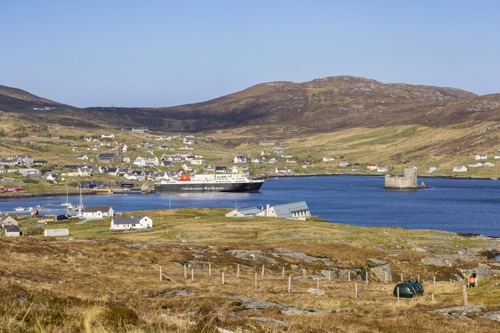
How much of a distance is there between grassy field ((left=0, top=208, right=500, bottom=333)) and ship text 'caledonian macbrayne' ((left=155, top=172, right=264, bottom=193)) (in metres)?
116

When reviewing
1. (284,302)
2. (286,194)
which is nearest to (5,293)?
(284,302)

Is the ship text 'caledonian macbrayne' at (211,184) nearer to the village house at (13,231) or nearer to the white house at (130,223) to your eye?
the white house at (130,223)

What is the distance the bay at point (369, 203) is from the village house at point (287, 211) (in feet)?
30.3

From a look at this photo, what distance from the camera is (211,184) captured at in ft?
651

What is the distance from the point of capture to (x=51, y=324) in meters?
11.1

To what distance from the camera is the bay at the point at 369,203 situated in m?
113

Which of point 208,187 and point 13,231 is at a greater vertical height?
point 13,231

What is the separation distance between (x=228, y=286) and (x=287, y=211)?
234ft

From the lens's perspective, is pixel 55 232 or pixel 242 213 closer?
pixel 55 232

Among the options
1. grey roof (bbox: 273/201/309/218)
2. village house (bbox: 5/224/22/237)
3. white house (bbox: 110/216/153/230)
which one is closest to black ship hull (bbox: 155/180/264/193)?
grey roof (bbox: 273/201/309/218)

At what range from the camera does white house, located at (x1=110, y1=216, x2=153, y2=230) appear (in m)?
85.7

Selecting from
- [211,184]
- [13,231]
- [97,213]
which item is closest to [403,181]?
[211,184]

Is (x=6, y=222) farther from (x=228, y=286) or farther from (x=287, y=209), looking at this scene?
(x=228, y=286)

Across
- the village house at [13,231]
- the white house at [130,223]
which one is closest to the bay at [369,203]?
the white house at [130,223]
